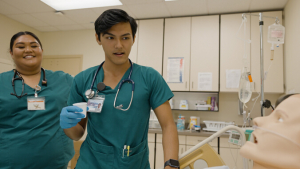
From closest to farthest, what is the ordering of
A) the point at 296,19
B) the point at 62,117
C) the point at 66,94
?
the point at 62,117
the point at 66,94
the point at 296,19

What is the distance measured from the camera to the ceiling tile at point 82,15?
3.27 meters

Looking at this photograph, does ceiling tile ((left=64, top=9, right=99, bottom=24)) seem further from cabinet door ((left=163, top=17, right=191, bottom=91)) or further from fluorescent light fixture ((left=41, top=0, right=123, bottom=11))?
cabinet door ((left=163, top=17, right=191, bottom=91))

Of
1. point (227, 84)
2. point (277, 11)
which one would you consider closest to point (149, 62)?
point (227, 84)

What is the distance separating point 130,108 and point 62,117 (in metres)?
0.31

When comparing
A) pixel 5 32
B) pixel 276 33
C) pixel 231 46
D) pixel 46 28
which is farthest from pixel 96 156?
pixel 46 28

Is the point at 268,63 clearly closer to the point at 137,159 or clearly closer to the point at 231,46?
the point at 231,46

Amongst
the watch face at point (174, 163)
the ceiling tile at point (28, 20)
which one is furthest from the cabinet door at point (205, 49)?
the ceiling tile at point (28, 20)

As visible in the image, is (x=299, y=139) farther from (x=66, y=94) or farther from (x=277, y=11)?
(x=277, y=11)

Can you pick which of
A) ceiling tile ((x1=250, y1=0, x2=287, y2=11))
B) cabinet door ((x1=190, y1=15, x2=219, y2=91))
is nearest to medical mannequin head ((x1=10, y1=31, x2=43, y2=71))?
cabinet door ((x1=190, y1=15, x2=219, y2=91))

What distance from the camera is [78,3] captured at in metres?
3.10

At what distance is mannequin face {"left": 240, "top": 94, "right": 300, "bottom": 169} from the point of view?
18.3 inches

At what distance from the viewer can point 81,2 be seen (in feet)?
10.1

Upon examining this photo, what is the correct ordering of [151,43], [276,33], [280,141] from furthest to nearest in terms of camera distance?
[151,43]
[276,33]
[280,141]

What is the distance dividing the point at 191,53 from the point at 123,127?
2350 mm
